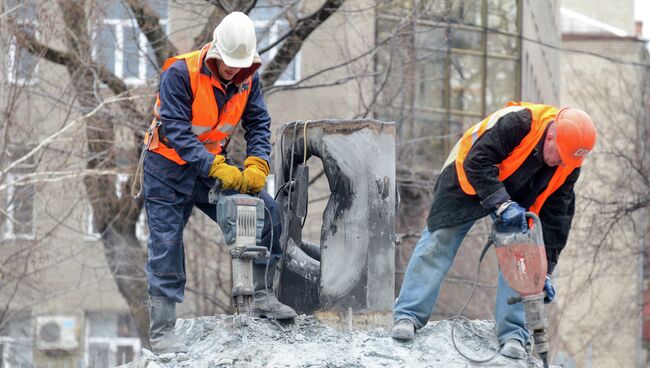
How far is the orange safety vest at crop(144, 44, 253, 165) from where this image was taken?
7805 millimetres

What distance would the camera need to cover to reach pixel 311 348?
7770 millimetres

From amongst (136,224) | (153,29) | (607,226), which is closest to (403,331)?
(153,29)

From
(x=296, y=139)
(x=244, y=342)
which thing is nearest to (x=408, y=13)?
(x=296, y=139)

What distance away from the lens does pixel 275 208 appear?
319 inches

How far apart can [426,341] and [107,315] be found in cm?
1553

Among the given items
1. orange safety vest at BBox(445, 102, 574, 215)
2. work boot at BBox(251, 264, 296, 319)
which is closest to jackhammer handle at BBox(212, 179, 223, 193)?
work boot at BBox(251, 264, 296, 319)

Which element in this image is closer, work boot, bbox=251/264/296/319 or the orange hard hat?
the orange hard hat

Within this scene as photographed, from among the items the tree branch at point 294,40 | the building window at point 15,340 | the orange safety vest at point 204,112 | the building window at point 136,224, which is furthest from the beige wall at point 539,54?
the orange safety vest at point 204,112

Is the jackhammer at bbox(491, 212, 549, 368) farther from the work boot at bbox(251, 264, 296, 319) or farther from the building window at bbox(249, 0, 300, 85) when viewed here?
the building window at bbox(249, 0, 300, 85)

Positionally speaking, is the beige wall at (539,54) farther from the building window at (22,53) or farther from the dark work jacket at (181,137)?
the dark work jacket at (181,137)

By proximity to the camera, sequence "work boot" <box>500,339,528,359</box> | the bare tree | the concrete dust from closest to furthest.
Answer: the concrete dust
"work boot" <box>500,339,528,359</box>
the bare tree

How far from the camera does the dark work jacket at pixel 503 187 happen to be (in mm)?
7789

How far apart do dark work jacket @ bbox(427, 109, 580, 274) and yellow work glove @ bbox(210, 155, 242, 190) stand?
1.26 meters

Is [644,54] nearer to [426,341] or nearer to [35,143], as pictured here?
[35,143]
